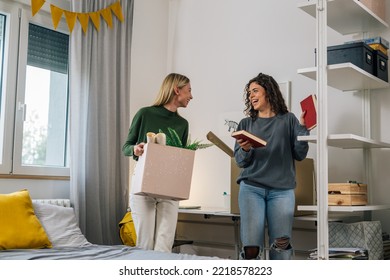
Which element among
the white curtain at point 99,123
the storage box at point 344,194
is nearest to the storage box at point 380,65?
the storage box at point 344,194

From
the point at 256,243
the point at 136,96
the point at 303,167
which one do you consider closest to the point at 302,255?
the point at 303,167

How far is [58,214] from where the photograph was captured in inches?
103

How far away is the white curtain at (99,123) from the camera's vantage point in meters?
3.01

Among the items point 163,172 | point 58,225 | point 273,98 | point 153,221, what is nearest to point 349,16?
point 273,98

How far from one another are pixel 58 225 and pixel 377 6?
204cm

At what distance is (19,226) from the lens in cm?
232

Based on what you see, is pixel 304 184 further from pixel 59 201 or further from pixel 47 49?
Answer: pixel 47 49

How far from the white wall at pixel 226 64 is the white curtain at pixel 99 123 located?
28 cm

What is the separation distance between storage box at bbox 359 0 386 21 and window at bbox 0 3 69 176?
1.83m

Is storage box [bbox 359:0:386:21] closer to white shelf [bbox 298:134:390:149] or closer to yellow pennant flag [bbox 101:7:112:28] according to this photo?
white shelf [bbox 298:134:390:149]

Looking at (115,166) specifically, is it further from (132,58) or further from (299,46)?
(299,46)

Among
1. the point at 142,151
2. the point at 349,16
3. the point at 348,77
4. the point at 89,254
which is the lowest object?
the point at 89,254

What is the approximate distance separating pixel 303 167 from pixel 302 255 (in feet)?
1.93

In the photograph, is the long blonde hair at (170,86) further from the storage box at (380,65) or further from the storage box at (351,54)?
the storage box at (380,65)
